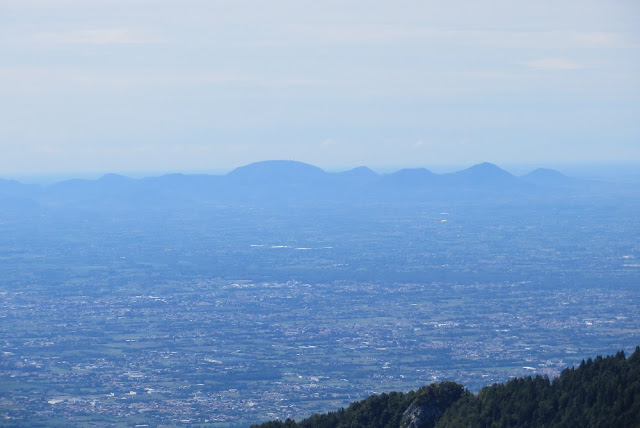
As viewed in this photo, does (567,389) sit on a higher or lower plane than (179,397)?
higher

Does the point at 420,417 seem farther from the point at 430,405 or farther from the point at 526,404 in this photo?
the point at 526,404

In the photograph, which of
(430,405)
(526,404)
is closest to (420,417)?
(430,405)

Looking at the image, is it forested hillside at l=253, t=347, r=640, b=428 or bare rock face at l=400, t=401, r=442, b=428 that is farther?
bare rock face at l=400, t=401, r=442, b=428

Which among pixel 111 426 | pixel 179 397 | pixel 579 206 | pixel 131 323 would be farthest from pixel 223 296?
pixel 579 206

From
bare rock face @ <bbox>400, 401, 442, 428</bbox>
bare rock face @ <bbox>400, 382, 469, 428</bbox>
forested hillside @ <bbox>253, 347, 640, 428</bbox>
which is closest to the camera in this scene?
forested hillside @ <bbox>253, 347, 640, 428</bbox>

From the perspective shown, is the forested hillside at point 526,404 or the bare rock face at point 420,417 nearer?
the forested hillside at point 526,404

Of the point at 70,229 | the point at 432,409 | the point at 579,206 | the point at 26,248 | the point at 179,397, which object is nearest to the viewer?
the point at 432,409

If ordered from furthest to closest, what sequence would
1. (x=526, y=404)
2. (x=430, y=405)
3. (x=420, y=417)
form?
(x=430, y=405)
(x=420, y=417)
(x=526, y=404)

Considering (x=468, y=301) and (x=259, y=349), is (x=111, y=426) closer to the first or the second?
(x=259, y=349)
